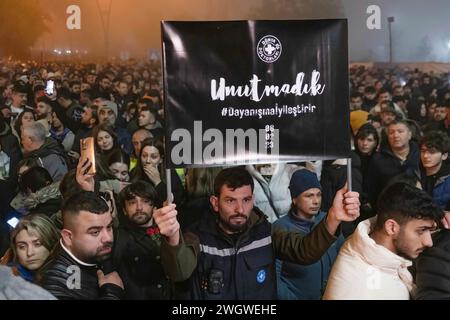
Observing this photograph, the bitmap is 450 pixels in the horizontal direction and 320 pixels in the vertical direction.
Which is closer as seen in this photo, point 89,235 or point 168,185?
point 168,185

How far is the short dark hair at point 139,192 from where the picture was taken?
439cm

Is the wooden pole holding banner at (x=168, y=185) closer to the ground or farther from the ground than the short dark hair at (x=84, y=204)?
farther from the ground

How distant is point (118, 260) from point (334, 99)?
65.5 inches

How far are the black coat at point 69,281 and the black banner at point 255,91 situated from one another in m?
0.88

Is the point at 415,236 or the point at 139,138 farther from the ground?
the point at 139,138

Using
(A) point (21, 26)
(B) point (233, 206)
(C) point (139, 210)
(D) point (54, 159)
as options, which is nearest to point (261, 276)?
(B) point (233, 206)

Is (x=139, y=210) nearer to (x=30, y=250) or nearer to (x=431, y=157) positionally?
(x=30, y=250)

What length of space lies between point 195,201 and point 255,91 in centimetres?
77

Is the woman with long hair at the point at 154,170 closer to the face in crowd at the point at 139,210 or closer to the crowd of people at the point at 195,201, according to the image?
the crowd of people at the point at 195,201

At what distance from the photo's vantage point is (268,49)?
14.2 ft

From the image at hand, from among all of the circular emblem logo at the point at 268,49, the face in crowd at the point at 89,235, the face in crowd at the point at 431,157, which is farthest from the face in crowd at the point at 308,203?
the face in crowd at the point at 89,235

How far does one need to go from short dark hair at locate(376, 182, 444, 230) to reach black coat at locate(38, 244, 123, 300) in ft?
5.80

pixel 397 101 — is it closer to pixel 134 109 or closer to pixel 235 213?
pixel 235 213
